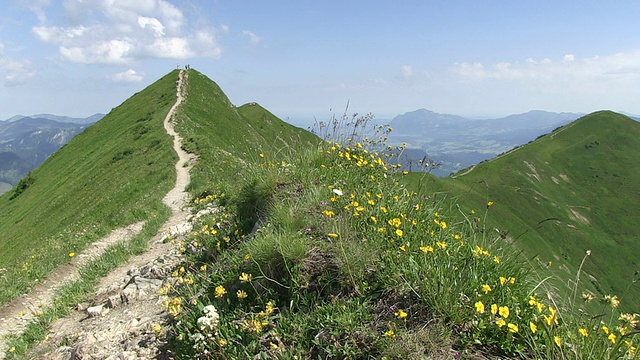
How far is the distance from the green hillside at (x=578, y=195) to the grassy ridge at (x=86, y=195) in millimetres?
50425

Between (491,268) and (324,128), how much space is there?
4.48m

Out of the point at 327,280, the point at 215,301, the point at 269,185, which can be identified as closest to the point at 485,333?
the point at 327,280

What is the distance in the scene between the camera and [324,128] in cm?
776

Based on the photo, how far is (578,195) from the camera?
11312 centimetres

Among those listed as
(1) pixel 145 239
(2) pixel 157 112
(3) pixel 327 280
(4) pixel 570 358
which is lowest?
(1) pixel 145 239

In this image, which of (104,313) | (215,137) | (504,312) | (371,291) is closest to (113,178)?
(215,137)

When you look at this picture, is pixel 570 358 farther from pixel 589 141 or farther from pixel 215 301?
pixel 589 141

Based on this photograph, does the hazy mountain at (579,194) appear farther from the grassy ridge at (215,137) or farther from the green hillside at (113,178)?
the green hillside at (113,178)

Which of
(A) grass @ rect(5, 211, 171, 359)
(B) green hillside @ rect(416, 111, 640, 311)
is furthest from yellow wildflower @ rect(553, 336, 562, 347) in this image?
(B) green hillside @ rect(416, 111, 640, 311)

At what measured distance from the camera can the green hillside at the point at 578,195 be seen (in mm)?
78375

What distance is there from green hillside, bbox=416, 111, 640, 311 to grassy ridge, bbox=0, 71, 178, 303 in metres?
50.4

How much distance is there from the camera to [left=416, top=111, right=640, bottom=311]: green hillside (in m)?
78.4

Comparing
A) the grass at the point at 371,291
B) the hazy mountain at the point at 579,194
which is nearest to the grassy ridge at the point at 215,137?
the grass at the point at 371,291

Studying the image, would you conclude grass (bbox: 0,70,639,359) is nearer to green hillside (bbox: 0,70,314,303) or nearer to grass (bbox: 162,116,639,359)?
grass (bbox: 162,116,639,359)
